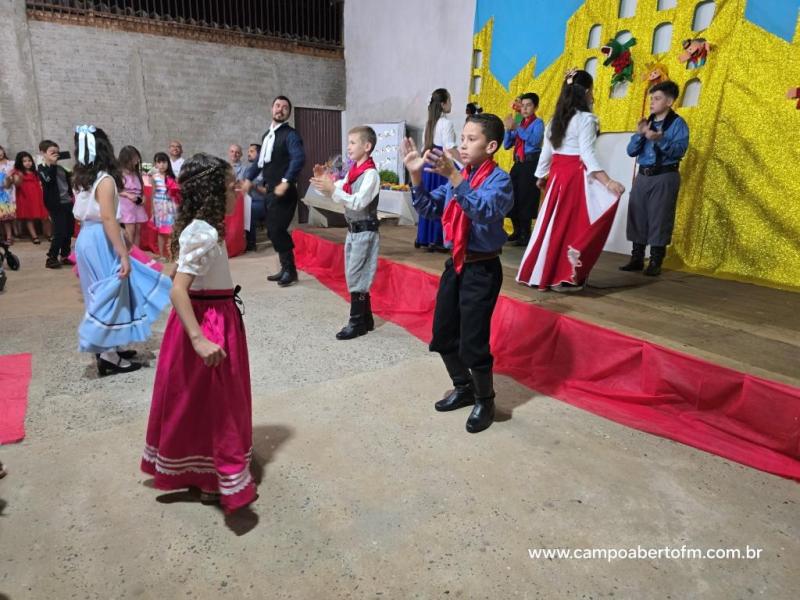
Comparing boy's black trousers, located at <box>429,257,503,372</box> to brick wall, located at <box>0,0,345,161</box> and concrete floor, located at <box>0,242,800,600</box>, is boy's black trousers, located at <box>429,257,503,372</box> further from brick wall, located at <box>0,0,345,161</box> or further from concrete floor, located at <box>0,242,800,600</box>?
brick wall, located at <box>0,0,345,161</box>

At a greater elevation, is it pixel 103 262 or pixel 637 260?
pixel 103 262

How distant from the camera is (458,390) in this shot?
8.22 feet

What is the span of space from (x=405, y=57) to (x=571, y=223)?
6.00m

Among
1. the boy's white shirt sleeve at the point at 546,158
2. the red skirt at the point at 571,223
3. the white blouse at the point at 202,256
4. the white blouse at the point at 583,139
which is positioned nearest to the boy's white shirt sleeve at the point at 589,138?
the white blouse at the point at 583,139

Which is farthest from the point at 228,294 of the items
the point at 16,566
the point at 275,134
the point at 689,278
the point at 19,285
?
the point at 19,285

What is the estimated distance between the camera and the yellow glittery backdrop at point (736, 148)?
13.3ft

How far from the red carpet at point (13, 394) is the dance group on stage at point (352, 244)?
38cm

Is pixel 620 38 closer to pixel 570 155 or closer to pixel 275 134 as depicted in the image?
pixel 570 155

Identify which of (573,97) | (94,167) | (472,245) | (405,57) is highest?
(405,57)

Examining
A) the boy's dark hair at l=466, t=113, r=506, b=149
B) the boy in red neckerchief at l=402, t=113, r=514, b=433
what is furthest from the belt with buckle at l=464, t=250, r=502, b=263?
the boy's dark hair at l=466, t=113, r=506, b=149

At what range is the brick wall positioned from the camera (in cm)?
801

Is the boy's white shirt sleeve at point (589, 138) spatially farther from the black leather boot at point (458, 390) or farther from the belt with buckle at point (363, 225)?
the black leather boot at point (458, 390)

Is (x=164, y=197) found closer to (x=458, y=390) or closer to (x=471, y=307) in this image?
(x=458, y=390)

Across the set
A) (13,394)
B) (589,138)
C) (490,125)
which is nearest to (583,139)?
(589,138)
